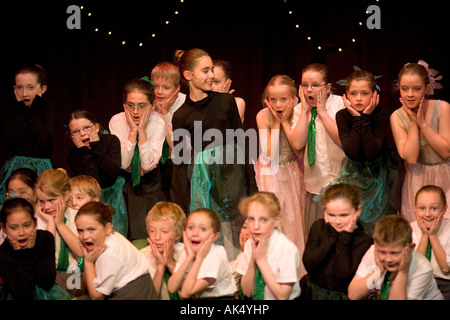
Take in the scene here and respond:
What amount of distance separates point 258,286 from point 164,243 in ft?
1.87

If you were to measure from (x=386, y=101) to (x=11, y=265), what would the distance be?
3.15 m

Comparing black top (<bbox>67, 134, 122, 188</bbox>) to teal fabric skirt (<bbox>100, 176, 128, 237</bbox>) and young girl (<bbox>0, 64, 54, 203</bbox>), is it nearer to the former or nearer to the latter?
teal fabric skirt (<bbox>100, 176, 128, 237</bbox>)

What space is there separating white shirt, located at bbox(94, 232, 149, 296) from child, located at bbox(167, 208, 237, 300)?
197 millimetres

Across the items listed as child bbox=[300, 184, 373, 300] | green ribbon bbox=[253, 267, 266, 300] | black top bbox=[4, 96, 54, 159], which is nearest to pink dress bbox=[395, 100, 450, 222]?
child bbox=[300, 184, 373, 300]

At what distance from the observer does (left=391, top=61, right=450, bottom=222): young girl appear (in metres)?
4.35

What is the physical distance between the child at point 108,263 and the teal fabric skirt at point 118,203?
2.68ft

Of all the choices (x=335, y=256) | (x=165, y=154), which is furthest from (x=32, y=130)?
(x=335, y=256)

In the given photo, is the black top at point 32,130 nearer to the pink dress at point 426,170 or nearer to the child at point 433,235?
the pink dress at point 426,170

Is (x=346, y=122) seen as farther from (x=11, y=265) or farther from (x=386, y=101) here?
(x=11, y=265)

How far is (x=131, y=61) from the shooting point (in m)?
5.99

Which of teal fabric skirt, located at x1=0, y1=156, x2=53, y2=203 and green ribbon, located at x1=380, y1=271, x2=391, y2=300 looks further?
teal fabric skirt, located at x1=0, y1=156, x2=53, y2=203

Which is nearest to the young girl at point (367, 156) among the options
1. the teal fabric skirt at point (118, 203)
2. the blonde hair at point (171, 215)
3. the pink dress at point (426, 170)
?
the pink dress at point (426, 170)


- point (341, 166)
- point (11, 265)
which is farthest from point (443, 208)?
point (11, 265)

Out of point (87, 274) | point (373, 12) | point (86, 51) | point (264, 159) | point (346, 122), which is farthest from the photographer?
point (86, 51)
